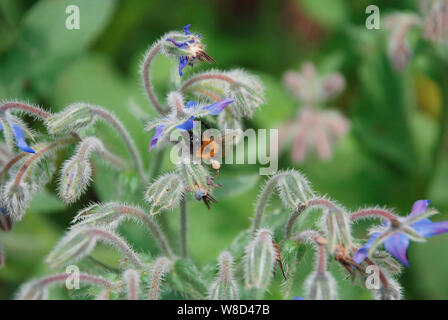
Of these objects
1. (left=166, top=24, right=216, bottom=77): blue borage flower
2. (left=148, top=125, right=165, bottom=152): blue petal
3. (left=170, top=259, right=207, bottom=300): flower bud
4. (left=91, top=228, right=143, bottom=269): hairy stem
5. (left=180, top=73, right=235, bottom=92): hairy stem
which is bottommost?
(left=170, top=259, right=207, bottom=300): flower bud

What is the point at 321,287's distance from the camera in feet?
6.33

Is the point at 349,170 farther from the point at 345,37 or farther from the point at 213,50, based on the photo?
the point at 213,50

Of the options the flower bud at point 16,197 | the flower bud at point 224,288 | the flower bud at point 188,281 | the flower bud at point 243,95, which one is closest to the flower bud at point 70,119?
the flower bud at point 16,197

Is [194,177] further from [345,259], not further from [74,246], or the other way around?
[345,259]

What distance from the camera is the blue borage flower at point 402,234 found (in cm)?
189

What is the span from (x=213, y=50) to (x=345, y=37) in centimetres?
103

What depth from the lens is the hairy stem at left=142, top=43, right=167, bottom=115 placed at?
239 centimetres

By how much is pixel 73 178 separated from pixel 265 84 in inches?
90.3

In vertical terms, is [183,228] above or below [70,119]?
below

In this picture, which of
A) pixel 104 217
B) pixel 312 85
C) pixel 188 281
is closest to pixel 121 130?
pixel 104 217

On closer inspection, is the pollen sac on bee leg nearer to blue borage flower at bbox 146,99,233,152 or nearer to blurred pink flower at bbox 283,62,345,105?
blue borage flower at bbox 146,99,233,152

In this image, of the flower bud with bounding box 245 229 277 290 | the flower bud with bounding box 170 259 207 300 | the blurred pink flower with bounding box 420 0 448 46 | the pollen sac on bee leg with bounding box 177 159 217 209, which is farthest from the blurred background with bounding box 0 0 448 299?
the flower bud with bounding box 245 229 277 290

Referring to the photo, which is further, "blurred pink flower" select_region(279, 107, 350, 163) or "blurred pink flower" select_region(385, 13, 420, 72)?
"blurred pink flower" select_region(279, 107, 350, 163)

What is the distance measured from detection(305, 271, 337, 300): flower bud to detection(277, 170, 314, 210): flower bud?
27cm
